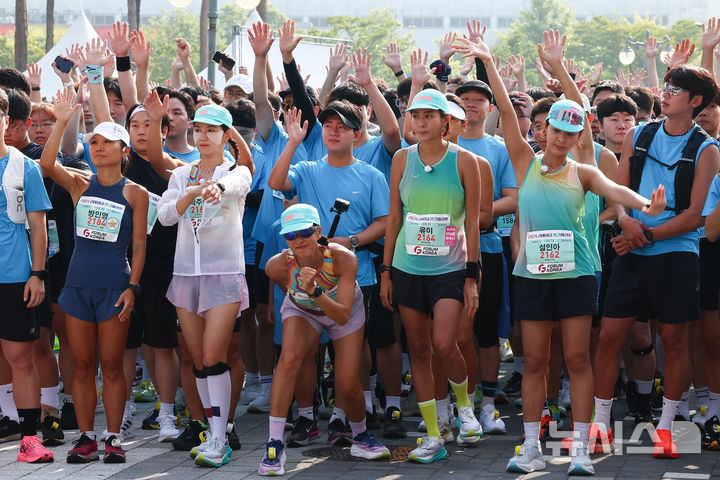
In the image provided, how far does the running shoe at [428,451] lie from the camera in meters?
6.24

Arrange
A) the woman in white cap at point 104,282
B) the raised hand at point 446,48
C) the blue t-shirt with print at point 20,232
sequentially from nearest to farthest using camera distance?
the woman in white cap at point 104,282 → the blue t-shirt with print at point 20,232 → the raised hand at point 446,48

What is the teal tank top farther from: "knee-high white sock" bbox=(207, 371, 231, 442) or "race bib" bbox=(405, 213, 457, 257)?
"knee-high white sock" bbox=(207, 371, 231, 442)

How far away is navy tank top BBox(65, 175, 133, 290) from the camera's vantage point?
20.9 ft

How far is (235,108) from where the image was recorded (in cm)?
816

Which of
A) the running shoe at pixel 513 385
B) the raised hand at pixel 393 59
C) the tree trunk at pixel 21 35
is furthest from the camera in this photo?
the tree trunk at pixel 21 35

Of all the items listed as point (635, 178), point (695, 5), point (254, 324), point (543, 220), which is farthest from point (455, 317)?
point (695, 5)

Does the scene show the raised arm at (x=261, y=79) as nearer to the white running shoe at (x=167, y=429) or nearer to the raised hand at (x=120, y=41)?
the raised hand at (x=120, y=41)

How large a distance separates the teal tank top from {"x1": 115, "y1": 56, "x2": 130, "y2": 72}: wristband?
2719 millimetres

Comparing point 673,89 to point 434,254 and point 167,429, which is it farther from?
point 167,429

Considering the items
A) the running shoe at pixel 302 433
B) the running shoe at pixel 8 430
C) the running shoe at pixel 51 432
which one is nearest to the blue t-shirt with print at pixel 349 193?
the running shoe at pixel 302 433

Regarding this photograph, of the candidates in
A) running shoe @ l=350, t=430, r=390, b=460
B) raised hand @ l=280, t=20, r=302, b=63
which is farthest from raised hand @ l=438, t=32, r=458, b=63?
running shoe @ l=350, t=430, r=390, b=460

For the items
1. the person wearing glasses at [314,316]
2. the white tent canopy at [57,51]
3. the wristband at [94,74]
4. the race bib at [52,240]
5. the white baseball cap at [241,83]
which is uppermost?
the white tent canopy at [57,51]

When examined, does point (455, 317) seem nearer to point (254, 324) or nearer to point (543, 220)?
point (543, 220)

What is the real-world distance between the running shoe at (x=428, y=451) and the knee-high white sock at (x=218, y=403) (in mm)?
1174
